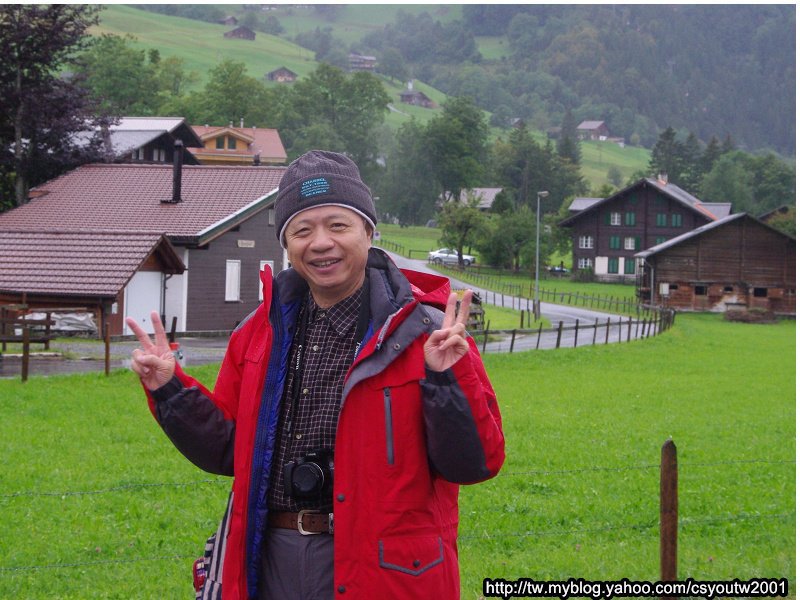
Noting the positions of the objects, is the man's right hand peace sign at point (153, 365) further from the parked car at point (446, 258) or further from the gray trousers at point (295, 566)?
the parked car at point (446, 258)

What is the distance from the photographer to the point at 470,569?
7.45m

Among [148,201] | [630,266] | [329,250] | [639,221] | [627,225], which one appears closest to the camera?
[329,250]

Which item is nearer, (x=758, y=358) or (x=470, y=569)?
(x=470, y=569)

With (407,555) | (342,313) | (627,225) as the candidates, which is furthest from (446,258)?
(407,555)

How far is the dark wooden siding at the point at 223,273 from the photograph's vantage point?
3462 cm

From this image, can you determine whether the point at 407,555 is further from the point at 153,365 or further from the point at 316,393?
the point at 153,365

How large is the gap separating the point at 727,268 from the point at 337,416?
6745 cm

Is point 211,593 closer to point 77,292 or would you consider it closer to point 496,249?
point 77,292

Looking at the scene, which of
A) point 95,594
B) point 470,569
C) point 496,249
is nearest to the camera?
point 95,594

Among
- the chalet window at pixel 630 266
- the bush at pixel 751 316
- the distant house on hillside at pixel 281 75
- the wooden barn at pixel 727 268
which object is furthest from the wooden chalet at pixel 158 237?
the distant house on hillside at pixel 281 75

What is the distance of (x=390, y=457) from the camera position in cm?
347

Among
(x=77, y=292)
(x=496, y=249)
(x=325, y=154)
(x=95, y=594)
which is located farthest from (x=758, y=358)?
(x=496, y=249)

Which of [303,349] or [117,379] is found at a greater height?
[303,349]

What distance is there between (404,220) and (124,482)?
10485 centimetres
